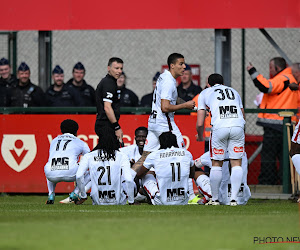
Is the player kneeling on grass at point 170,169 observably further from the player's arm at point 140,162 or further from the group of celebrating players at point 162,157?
the player's arm at point 140,162

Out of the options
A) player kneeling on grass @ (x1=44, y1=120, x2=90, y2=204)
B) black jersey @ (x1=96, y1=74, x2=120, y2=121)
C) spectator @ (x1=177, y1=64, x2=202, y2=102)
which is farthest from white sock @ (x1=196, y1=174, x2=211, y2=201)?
spectator @ (x1=177, y1=64, x2=202, y2=102)

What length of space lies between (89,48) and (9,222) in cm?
1176

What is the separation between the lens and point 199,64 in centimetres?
2008

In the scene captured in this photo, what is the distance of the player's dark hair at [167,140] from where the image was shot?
11.8m

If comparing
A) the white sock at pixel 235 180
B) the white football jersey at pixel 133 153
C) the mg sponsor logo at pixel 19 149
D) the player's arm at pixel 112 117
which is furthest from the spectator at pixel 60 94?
the white sock at pixel 235 180

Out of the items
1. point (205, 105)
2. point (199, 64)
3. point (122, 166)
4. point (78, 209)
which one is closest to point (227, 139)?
point (205, 105)

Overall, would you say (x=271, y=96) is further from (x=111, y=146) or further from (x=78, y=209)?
(x=78, y=209)

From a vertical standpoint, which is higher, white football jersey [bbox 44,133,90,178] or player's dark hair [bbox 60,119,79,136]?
player's dark hair [bbox 60,119,79,136]

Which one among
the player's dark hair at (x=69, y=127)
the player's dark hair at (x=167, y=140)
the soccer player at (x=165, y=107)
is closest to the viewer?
the player's dark hair at (x=167, y=140)

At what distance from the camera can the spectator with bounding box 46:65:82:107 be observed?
15.8 m

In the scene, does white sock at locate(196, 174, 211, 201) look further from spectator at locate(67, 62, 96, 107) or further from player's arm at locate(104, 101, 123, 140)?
spectator at locate(67, 62, 96, 107)

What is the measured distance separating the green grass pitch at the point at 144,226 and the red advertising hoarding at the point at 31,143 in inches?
135

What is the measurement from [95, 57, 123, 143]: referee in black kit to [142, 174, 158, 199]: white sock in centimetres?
78

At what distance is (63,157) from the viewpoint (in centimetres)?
1233
